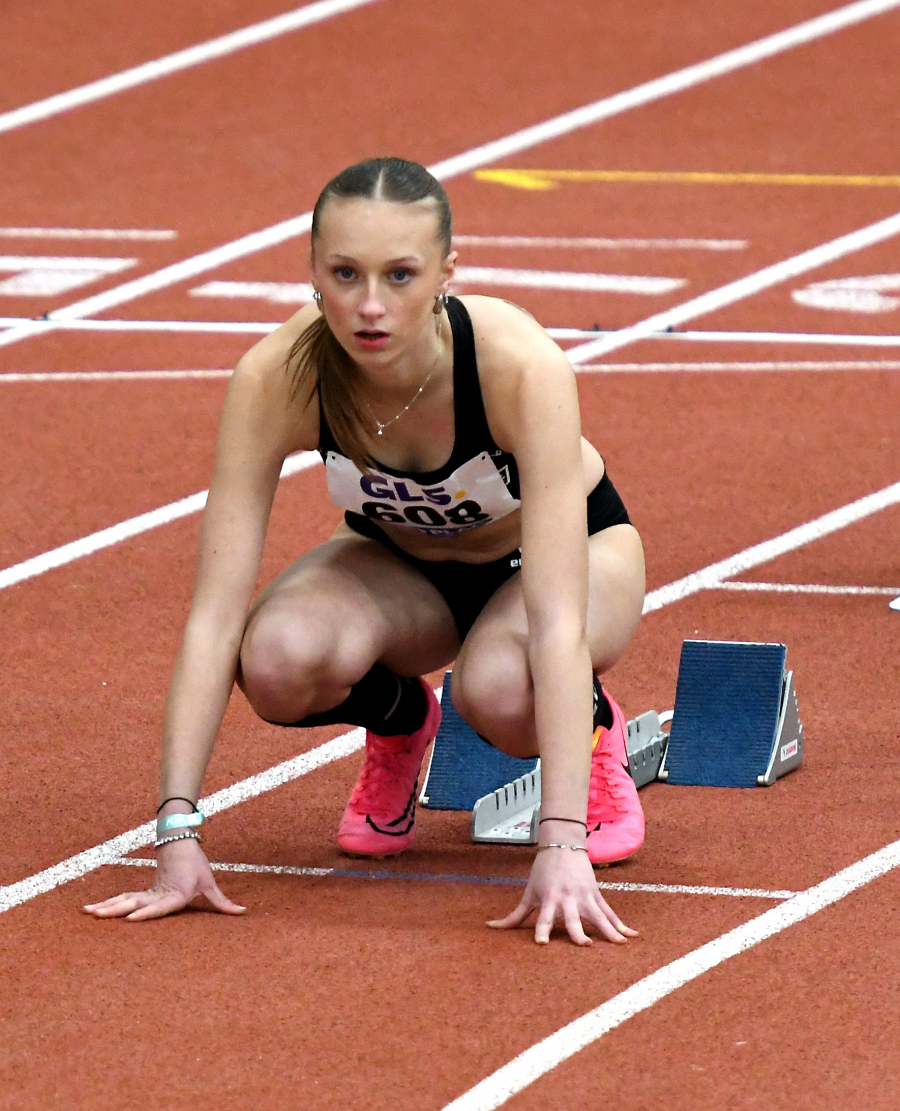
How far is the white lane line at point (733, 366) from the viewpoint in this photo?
852cm

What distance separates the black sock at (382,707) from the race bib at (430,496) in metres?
0.31

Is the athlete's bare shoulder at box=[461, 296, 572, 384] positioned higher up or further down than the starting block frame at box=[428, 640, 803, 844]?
higher up

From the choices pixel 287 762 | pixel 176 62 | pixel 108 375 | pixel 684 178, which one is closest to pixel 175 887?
pixel 287 762

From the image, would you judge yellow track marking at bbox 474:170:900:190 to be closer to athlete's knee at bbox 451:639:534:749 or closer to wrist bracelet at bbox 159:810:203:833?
athlete's knee at bbox 451:639:534:749

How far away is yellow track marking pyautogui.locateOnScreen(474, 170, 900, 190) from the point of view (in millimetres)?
12188

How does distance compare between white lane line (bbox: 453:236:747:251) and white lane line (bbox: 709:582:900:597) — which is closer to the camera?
white lane line (bbox: 709:582:900:597)

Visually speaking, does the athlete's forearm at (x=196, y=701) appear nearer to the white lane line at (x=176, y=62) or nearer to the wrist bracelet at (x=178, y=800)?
the wrist bracelet at (x=178, y=800)

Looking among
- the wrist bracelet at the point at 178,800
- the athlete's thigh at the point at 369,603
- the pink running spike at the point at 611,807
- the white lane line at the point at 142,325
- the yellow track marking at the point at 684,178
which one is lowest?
the pink running spike at the point at 611,807

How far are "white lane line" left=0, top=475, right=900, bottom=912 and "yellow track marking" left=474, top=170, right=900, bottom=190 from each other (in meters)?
5.61

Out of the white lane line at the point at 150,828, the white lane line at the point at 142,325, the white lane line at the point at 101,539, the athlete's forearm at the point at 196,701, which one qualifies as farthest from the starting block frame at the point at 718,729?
the white lane line at the point at 142,325

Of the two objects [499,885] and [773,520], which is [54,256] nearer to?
[773,520]

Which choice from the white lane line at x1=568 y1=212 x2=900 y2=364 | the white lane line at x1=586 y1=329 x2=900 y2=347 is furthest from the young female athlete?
the white lane line at x1=568 y1=212 x2=900 y2=364

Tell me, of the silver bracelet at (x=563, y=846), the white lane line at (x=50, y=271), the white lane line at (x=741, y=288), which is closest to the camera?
the silver bracelet at (x=563, y=846)

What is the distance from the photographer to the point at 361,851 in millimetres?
4121
